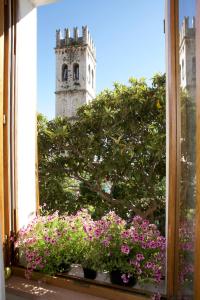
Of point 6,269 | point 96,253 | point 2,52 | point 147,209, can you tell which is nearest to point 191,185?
point 96,253

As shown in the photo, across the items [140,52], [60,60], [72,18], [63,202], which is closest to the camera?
[63,202]

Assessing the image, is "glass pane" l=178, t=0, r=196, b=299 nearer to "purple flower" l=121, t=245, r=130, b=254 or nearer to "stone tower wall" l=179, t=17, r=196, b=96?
"stone tower wall" l=179, t=17, r=196, b=96

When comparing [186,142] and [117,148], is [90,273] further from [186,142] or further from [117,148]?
[117,148]

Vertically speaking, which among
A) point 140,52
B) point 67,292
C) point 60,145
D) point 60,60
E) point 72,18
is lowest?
point 67,292

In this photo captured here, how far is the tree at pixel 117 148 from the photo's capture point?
9.52 feet

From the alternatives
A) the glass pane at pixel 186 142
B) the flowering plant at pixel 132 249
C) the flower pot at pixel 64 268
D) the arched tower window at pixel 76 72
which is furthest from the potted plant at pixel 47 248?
the arched tower window at pixel 76 72

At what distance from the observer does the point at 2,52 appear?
1.94m

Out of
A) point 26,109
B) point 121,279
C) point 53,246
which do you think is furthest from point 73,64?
point 121,279

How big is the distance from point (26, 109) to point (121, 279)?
49.1 inches

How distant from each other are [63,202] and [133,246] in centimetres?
187

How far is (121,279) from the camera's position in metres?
1.69

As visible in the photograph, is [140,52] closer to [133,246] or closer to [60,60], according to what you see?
[133,246]

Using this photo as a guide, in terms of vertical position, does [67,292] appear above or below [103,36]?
below

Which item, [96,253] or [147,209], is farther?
[147,209]
